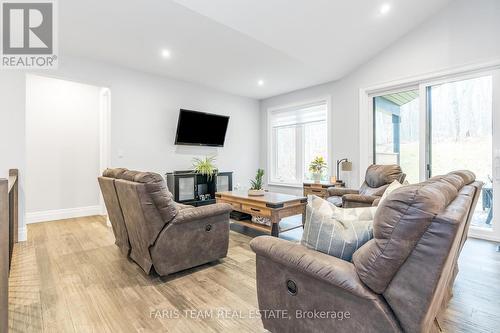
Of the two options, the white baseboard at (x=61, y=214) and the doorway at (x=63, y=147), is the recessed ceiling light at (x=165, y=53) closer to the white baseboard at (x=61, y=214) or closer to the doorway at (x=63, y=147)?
the doorway at (x=63, y=147)

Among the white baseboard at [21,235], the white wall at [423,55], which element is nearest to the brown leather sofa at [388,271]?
the white wall at [423,55]

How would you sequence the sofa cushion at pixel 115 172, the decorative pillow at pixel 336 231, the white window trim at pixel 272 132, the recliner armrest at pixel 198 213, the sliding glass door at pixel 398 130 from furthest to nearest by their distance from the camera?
1. the white window trim at pixel 272 132
2. the sliding glass door at pixel 398 130
3. the sofa cushion at pixel 115 172
4. the recliner armrest at pixel 198 213
5. the decorative pillow at pixel 336 231

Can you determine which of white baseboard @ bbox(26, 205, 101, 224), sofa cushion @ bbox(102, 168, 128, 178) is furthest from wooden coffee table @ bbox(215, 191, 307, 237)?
white baseboard @ bbox(26, 205, 101, 224)

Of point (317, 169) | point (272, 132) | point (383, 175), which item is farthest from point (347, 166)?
point (272, 132)

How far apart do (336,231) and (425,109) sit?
12.1 feet

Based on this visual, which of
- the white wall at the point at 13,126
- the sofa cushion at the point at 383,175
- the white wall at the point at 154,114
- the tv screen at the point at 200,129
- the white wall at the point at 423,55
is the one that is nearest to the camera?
the white wall at the point at 13,126

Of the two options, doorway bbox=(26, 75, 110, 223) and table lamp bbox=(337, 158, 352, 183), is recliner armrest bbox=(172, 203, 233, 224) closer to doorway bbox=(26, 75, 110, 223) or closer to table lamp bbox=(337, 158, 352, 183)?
doorway bbox=(26, 75, 110, 223)

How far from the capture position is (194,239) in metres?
2.38

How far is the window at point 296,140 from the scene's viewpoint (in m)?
5.58

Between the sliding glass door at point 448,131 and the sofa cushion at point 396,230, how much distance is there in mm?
3374

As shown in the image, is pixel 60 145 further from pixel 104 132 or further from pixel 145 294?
pixel 145 294

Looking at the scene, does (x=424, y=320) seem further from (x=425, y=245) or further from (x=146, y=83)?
(x=146, y=83)

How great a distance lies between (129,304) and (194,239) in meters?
0.71

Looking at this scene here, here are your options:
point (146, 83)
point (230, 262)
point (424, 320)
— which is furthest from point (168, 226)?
point (146, 83)
